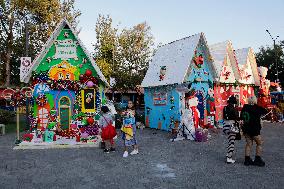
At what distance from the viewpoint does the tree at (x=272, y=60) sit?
131ft

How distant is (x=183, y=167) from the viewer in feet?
27.5

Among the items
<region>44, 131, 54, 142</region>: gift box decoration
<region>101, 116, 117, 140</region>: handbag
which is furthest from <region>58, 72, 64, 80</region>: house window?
<region>101, 116, 117, 140</region>: handbag

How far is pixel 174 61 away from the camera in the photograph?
17.9 meters

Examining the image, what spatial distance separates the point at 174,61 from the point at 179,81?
7.58ft

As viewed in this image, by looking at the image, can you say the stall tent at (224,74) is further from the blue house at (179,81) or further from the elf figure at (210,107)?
the blue house at (179,81)

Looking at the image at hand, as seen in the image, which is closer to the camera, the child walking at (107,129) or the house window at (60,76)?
the child walking at (107,129)

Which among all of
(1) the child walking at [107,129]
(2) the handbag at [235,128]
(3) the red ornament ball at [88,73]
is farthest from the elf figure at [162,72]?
(2) the handbag at [235,128]

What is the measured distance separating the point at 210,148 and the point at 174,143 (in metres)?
1.80

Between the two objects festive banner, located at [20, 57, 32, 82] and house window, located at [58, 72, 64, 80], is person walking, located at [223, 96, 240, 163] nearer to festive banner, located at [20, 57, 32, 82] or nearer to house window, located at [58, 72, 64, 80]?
house window, located at [58, 72, 64, 80]

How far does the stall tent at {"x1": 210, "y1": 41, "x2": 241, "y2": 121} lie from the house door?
8697mm

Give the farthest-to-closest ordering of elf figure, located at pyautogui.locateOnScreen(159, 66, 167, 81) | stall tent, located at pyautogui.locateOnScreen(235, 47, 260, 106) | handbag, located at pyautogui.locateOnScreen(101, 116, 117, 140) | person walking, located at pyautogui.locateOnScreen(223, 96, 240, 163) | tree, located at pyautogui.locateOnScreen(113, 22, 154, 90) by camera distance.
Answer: tree, located at pyautogui.locateOnScreen(113, 22, 154, 90), stall tent, located at pyautogui.locateOnScreen(235, 47, 260, 106), elf figure, located at pyautogui.locateOnScreen(159, 66, 167, 81), handbag, located at pyautogui.locateOnScreen(101, 116, 117, 140), person walking, located at pyautogui.locateOnScreen(223, 96, 240, 163)

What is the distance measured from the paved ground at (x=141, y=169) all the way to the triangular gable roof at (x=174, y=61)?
5.63 meters

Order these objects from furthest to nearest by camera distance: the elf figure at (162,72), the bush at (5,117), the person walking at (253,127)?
1. the bush at (5,117)
2. the elf figure at (162,72)
3. the person walking at (253,127)

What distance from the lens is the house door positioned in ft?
46.8
